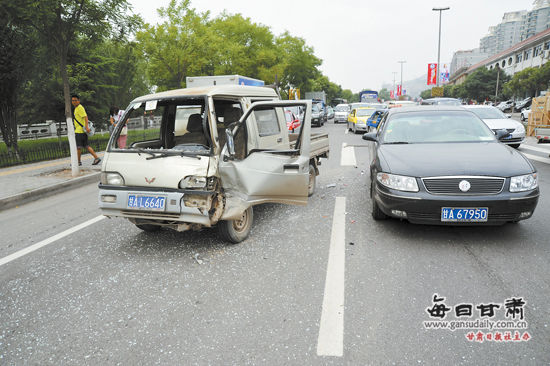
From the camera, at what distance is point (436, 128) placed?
5.57 metres

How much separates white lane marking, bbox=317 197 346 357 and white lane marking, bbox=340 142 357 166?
19.4 ft

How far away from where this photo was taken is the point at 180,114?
5539mm

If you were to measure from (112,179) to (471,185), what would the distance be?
412 cm

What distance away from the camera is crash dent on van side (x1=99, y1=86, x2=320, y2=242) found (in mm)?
3998

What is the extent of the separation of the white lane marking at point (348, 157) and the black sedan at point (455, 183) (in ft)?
17.9

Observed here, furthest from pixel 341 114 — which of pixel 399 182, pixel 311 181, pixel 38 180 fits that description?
pixel 399 182

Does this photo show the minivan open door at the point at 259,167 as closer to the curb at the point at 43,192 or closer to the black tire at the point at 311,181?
the black tire at the point at 311,181

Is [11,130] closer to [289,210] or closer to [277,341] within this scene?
[289,210]

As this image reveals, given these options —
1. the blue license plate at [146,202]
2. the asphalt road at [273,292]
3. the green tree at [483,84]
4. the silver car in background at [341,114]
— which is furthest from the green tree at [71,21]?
the green tree at [483,84]

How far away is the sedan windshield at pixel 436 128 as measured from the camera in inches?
210

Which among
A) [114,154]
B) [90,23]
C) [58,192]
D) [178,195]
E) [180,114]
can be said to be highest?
[90,23]

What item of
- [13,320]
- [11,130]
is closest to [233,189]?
[13,320]

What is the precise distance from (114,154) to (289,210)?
279 cm

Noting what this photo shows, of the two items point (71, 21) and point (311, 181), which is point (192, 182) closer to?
point (311, 181)
